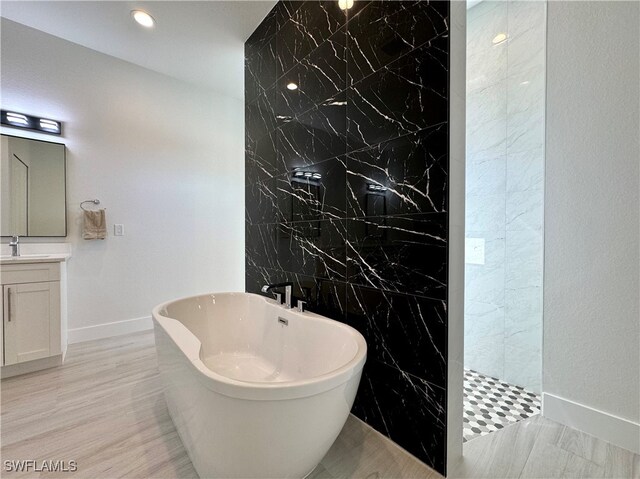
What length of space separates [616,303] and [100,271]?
13.4 feet

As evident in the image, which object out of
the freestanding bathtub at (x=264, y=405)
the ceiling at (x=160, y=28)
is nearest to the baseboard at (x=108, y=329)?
the freestanding bathtub at (x=264, y=405)

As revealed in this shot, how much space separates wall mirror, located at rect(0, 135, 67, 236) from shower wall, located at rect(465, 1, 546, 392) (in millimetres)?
3757

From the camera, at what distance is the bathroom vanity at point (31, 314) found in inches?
→ 83.0

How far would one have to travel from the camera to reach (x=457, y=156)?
1280 millimetres

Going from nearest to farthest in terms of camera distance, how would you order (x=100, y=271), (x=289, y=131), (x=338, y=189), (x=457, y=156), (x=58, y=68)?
(x=457, y=156) → (x=338, y=189) → (x=289, y=131) → (x=58, y=68) → (x=100, y=271)

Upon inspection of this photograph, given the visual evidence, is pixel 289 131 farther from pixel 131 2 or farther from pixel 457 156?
pixel 131 2

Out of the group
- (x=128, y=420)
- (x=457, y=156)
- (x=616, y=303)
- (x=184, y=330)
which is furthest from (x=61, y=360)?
(x=616, y=303)

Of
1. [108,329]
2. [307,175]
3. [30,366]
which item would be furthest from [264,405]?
[108,329]

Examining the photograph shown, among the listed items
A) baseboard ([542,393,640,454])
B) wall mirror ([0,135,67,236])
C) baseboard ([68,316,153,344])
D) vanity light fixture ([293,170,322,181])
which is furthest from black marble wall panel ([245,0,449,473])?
wall mirror ([0,135,67,236])

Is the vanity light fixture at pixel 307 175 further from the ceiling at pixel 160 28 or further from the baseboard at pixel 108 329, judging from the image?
the baseboard at pixel 108 329

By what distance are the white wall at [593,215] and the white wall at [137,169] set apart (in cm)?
341

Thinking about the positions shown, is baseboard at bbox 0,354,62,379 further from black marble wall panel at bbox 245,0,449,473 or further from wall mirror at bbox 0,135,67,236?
black marble wall panel at bbox 245,0,449,473

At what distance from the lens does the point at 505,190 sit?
7.20 feet

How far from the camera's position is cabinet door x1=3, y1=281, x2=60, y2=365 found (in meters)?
2.12
